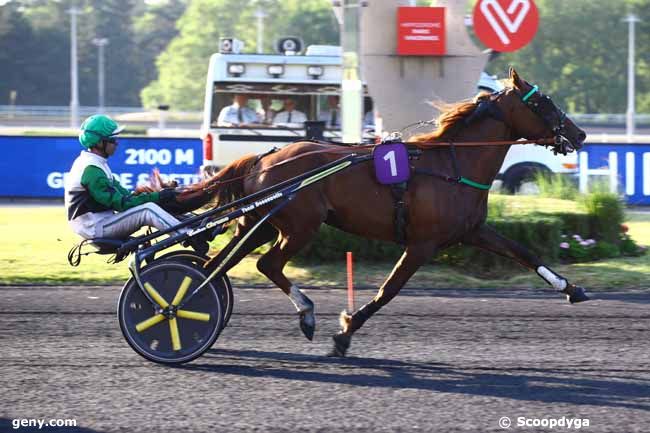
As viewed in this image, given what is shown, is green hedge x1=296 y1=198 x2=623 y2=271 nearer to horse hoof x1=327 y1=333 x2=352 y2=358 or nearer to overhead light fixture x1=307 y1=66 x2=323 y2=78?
horse hoof x1=327 y1=333 x2=352 y2=358

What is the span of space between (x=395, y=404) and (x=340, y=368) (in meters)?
0.88

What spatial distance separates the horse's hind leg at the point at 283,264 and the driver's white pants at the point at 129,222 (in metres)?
0.69

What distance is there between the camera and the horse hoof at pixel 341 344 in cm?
688

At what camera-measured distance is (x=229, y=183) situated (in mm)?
7270

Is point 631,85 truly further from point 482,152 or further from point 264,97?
point 482,152

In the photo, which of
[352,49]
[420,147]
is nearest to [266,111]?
[352,49]

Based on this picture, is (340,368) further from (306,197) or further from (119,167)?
(119,167)

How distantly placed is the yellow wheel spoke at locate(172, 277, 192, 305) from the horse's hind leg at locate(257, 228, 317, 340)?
56 centimetres

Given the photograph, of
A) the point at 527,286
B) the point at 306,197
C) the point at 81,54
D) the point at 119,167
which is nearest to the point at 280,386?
the point at 306,197

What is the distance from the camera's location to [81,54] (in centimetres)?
7319

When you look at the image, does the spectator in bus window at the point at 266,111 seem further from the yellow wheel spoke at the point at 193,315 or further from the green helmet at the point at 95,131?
the yellow wheel spoke at the point at 193,315

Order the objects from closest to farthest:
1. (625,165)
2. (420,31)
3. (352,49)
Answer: (420,31), (352,49), (625,165)

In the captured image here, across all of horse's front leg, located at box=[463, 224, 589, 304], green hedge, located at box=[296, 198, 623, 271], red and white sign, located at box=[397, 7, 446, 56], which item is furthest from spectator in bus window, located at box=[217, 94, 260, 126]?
horse's front leg, located at box=[463, 224, 589, 304]

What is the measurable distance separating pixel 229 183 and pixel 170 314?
108 centimetres
